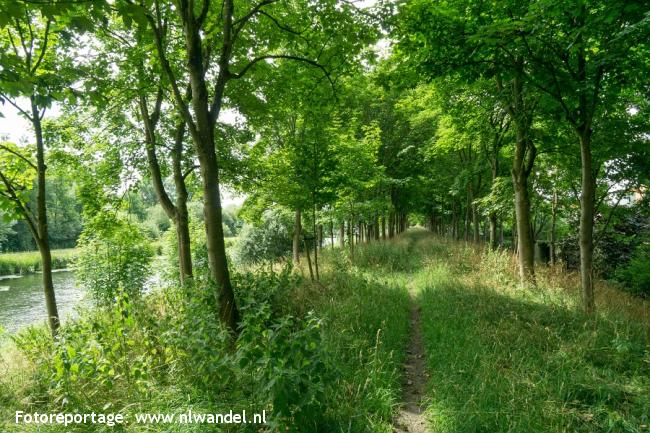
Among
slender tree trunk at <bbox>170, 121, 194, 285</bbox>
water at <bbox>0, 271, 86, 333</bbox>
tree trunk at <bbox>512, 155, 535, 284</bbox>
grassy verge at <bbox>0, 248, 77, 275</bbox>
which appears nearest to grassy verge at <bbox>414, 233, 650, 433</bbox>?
tree trunk at <bbox>512, 155, 535, 284</bbox>

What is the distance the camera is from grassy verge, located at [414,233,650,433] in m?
3.45

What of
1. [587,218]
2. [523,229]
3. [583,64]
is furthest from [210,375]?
[523,229]

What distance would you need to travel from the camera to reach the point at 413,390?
184 inches

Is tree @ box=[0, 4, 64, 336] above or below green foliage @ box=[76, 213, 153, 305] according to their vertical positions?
above

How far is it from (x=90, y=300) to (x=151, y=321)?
45.2 feet

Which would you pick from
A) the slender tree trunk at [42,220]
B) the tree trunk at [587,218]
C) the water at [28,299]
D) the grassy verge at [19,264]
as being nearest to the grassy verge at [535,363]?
the tree trunk at [587,218]

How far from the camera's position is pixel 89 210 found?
8.53 meters

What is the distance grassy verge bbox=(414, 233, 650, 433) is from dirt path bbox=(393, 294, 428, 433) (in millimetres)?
172

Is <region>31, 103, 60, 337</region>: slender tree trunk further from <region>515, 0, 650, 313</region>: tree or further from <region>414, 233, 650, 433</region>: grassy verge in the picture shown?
<region>515, 0, 650, 313</region>: tree

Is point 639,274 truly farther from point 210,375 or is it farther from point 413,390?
point 210,375

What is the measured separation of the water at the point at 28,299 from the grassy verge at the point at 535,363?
13.4 meters

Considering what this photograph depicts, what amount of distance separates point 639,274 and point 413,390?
40.5ft

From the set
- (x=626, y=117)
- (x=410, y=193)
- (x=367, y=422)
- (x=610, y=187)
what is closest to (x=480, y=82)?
(x=626, y=117)

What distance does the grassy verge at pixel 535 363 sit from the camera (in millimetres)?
3453
